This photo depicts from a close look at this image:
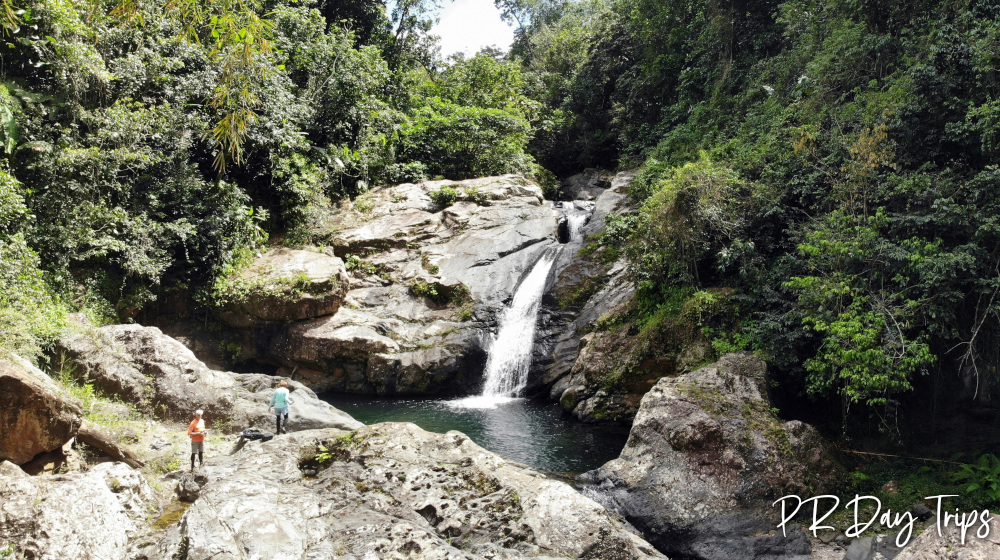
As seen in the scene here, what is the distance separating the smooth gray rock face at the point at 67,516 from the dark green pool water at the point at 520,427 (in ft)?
22.6

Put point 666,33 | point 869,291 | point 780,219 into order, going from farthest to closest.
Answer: point 666,33 → point 780,219 → point 869,291

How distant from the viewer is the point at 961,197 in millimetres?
9438

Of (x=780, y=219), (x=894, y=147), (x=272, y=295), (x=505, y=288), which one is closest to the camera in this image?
(x=894, y=147)

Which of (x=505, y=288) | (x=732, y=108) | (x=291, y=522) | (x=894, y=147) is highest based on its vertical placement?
(x=732, y=108)

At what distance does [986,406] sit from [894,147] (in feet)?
16.2

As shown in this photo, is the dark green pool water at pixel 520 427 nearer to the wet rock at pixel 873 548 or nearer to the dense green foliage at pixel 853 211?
the dense green foliage at pixel 853 211

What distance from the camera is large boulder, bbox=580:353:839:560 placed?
8.16 meters

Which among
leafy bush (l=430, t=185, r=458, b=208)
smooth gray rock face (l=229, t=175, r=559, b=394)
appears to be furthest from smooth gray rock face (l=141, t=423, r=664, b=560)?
leafy bush (l=430, t=185, r=458, b=208)

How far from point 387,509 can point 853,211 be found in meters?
9.76

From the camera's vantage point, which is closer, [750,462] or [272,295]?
[750,462]

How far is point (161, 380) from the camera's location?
36.2 ft

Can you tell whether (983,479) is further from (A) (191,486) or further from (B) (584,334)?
(A) (191,486)

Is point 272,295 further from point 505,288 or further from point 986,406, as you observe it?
point 986,406

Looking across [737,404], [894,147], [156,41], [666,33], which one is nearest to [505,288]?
[737,404]
